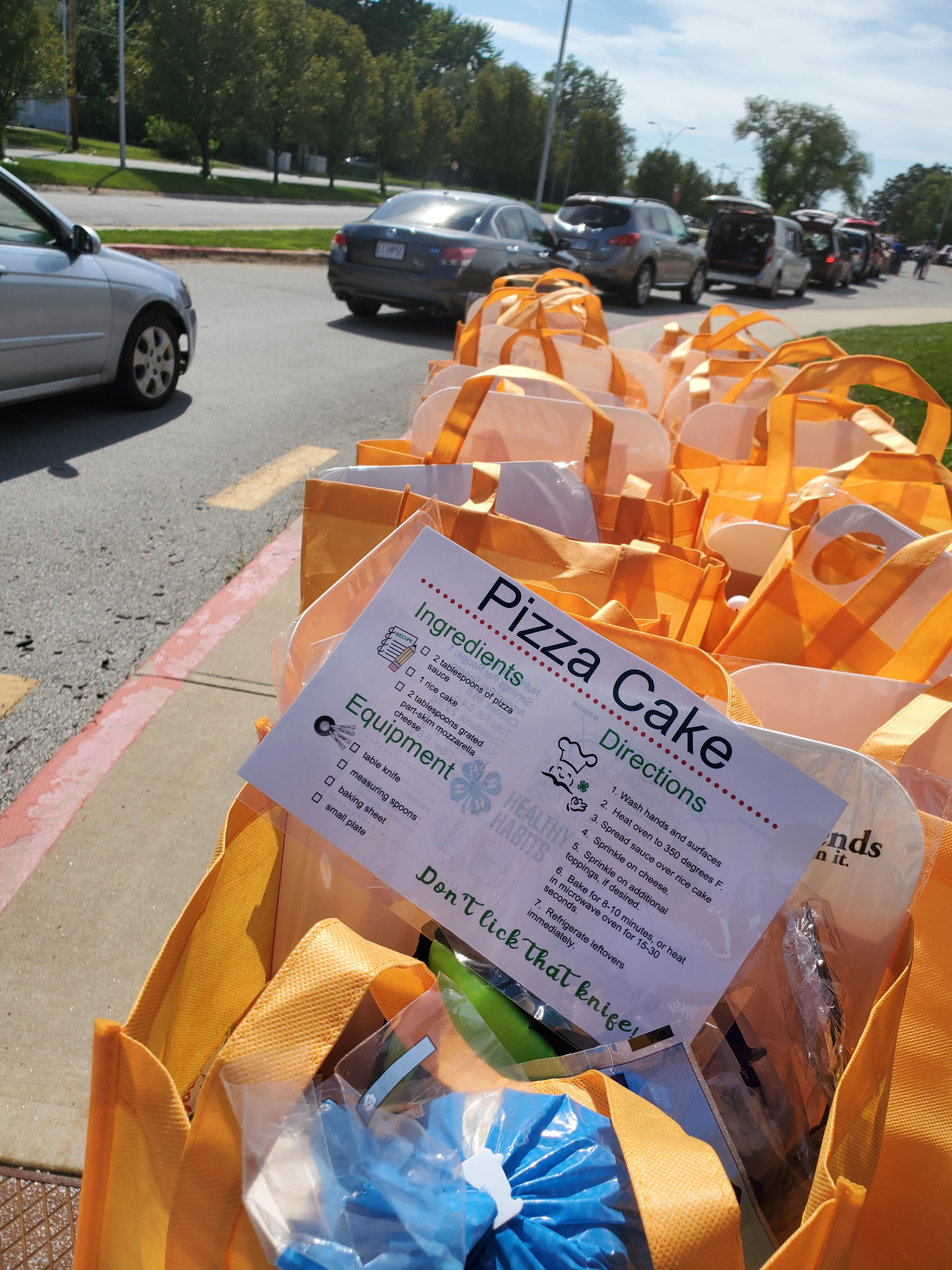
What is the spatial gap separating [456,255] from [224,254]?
580 cm

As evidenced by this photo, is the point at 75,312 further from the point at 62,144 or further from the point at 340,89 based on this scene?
the point at 340,89

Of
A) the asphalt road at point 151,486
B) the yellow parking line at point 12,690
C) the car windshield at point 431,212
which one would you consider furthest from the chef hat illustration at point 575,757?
the car windshield at point 431,212

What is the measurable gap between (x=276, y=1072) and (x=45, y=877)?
178 centimetres

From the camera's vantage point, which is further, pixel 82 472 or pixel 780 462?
pixel 82 472

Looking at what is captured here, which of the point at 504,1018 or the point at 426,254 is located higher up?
the point at 426,254

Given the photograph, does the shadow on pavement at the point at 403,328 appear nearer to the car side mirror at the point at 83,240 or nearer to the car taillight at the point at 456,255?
the car taillight at the point at 456,255

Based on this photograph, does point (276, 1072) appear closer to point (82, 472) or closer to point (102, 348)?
point (82, 472)

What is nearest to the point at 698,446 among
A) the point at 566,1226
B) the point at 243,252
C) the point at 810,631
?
the point at 810,631

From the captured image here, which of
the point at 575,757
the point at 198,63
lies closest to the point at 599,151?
the point at 198,63

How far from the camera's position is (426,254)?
1000 centimetres

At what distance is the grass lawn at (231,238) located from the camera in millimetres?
13352

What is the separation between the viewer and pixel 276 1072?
762 millimetres

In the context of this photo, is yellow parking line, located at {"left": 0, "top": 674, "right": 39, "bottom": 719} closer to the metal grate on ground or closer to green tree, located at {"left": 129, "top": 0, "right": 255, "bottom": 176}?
the metal grate on ground

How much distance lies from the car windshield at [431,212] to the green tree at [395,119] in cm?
4233
